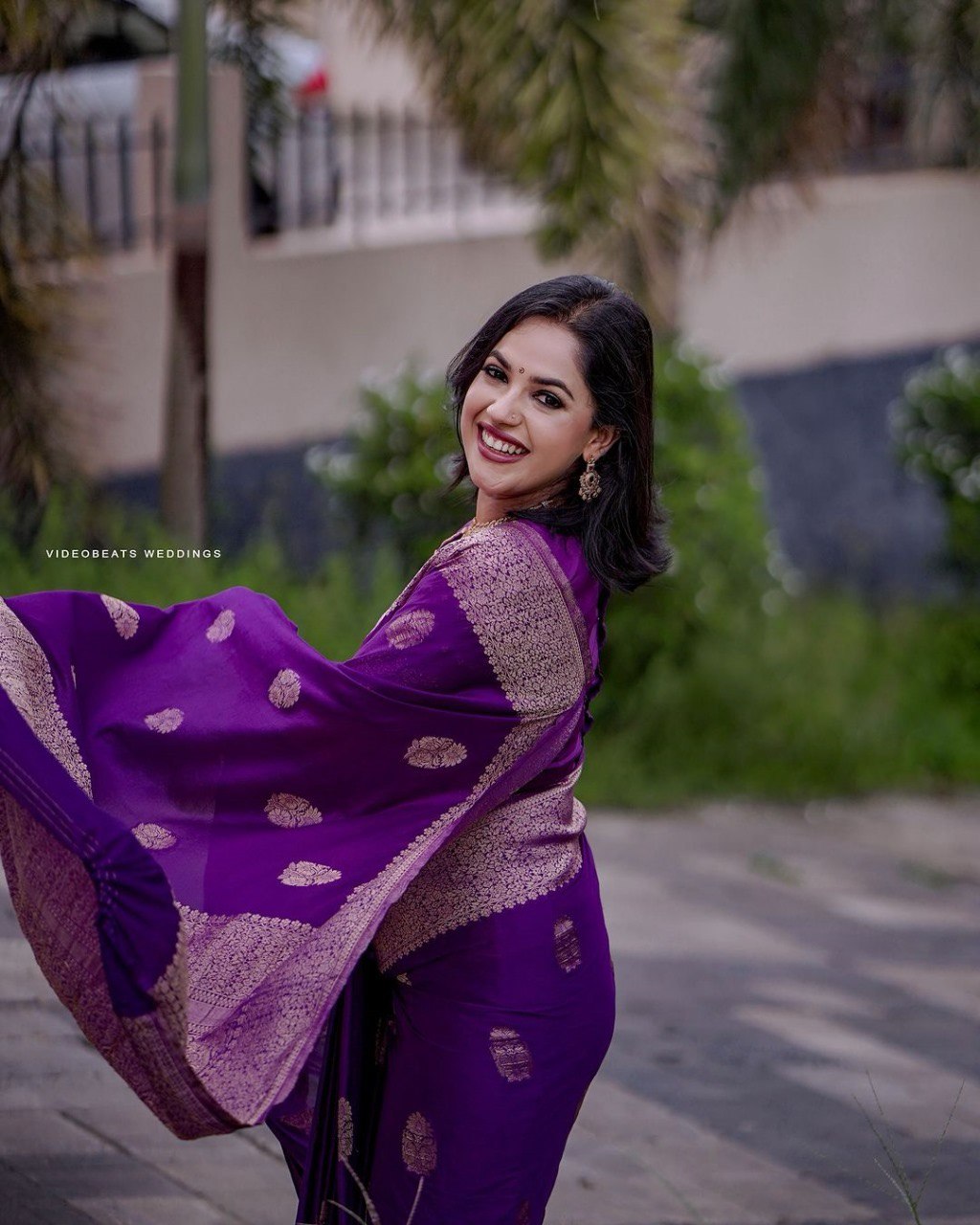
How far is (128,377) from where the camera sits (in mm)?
7203

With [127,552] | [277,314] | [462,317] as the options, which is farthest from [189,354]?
[462,317]

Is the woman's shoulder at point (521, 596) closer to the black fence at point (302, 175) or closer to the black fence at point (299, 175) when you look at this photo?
the black fence at point (302, 175)

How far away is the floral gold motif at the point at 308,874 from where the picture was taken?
2457 millimetres

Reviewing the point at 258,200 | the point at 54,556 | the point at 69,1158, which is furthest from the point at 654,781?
the point at 69,1158

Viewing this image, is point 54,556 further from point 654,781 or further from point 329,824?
point 329,824

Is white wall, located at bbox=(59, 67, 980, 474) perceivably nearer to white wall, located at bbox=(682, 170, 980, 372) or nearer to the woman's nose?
white wall, located at bbox=(682, 170, 980, 372)

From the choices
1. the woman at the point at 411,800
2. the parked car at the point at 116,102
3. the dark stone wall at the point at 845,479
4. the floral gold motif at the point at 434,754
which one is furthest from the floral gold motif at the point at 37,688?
the dark stone wall at the point at 845,479

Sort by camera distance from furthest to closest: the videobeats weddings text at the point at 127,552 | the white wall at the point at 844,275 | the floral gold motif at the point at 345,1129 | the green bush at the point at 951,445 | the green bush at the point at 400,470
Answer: the white wall at the point at 844,275, the green bush at the point at 951,445, the green bush at the point at 400,470, the videobeats weddings text at the point at 127,552, the floral gold motif at the point at 345,1129

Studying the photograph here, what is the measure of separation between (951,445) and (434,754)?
681 centimetres

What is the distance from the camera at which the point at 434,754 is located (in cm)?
243

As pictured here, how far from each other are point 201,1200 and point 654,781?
4080 millimetres

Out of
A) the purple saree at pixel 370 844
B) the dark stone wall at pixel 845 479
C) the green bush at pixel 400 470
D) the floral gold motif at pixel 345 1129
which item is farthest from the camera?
the dark stone wall at pixel 845 479

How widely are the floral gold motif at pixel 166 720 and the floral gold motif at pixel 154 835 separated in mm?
131

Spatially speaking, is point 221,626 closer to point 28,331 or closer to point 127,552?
point 28,331
